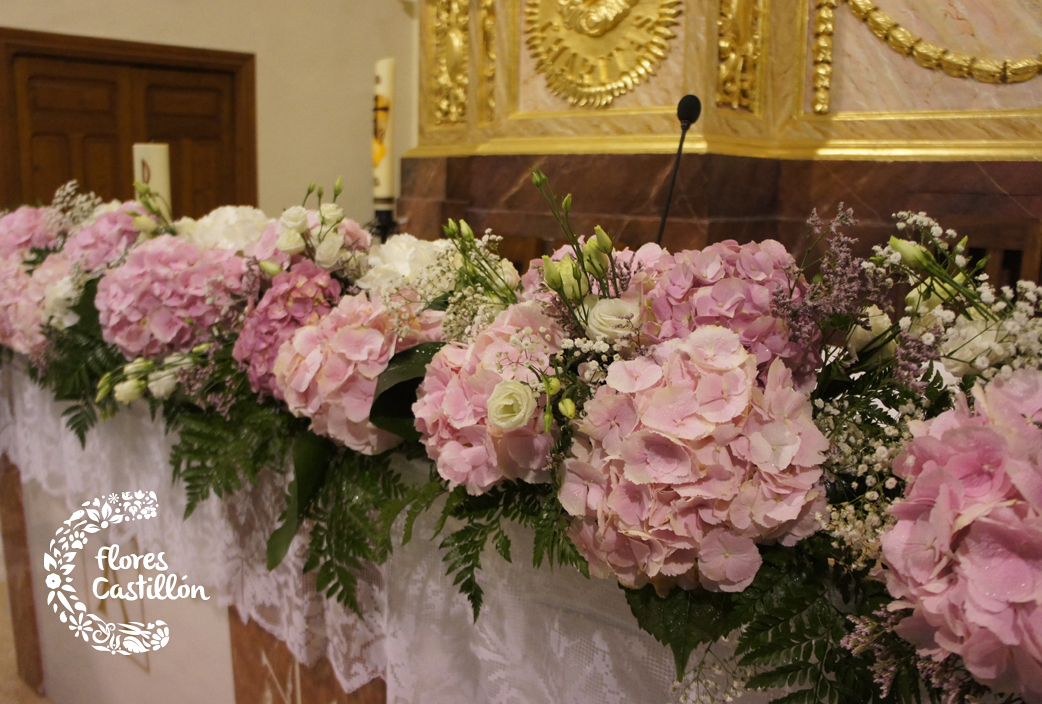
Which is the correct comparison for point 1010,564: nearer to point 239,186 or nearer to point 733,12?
point 733,12

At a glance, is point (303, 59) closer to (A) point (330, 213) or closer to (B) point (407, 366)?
(A) point (330, 213)

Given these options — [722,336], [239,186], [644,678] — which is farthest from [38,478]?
[239,186]

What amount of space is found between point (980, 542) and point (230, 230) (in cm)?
105

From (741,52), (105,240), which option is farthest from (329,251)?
(741,52)

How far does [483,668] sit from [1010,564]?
1.88 feet

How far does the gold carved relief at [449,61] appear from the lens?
3449mm

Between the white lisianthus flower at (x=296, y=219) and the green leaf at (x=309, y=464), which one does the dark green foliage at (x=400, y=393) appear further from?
the white lisianthus flower at (x=296, y=219)

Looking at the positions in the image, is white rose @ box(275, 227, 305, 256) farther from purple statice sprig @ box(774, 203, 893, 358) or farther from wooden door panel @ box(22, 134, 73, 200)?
wooden door panel @ box(22, 134, 73, 200)

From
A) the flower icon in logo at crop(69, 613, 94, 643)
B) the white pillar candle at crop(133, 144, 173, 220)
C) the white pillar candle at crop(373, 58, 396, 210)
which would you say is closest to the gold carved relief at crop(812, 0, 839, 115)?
the white pillar candle at crop(373, 58, 396, 210)

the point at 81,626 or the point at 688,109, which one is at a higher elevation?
the point at 688,109

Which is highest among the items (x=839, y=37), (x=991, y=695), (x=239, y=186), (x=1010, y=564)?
(x=839, y=37)

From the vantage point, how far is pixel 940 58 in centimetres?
234

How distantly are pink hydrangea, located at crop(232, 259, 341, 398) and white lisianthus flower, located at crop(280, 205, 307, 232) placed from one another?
2.3 inches

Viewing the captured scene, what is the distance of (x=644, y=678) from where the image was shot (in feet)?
2.41
